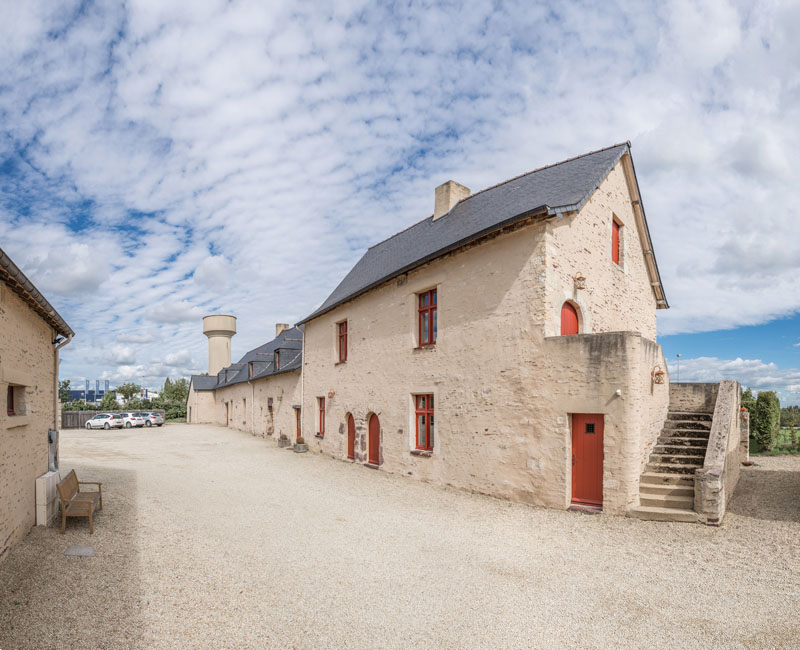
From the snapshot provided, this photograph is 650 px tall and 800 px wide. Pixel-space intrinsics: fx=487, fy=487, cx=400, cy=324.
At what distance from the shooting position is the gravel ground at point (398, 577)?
4.56 meters

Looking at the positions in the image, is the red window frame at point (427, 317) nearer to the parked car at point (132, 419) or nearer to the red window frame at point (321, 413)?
the red window frame at point (321, 413)

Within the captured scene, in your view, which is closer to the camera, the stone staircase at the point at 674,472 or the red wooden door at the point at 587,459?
the stone staircase at the point at 674,472

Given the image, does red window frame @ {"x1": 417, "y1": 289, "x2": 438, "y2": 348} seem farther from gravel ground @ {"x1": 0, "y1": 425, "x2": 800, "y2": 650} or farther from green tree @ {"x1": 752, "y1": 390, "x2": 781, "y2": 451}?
green tree @ {"x1": 752, "y1": 390, "x2": 781, "y2": 451}

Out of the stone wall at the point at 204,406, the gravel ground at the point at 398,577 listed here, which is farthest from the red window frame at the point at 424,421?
the stone wall at the point at 204,406

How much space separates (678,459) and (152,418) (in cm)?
3551

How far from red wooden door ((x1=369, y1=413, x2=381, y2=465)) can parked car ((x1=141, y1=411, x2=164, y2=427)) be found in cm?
2712

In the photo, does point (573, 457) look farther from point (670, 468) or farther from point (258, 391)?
point (258, 391)

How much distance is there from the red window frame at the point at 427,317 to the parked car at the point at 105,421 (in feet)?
97.8

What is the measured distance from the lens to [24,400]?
768cm

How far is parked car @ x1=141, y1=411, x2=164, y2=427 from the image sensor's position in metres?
35.3

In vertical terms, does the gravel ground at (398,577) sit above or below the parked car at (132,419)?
above

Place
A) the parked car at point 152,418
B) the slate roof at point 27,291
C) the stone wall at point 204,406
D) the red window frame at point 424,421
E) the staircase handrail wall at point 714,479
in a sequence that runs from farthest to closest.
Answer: the stone wall at point 204,406, the parked car at point 152,418, the red window frame at point 424,421, the staircase handrail wall at point 714,479, the slate roof at point 27,291

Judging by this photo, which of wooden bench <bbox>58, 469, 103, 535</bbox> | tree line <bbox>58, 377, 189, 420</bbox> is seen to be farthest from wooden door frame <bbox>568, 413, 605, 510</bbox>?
tree line <bbox>58, 377, 189, 420</bbox>

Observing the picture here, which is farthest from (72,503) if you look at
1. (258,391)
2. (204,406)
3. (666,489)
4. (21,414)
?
(204,406)
